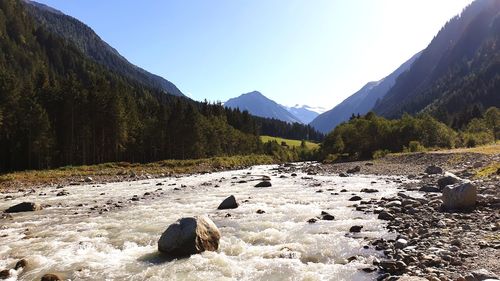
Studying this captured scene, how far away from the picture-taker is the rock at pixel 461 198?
21.1 metres

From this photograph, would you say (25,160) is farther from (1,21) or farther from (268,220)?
(1,21)

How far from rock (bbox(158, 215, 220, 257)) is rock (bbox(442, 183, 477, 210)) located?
13144 millimetres

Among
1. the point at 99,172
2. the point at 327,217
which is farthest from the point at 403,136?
the point at 327,217

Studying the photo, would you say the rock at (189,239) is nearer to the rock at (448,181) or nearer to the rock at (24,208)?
the rock at (24,208)

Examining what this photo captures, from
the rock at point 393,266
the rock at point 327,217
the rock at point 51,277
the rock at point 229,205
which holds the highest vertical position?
the rock at point 229,205

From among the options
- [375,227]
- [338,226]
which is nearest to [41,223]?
[338,226]

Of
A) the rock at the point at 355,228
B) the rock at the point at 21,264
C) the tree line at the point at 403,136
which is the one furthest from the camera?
the tree line at the point at 403,136

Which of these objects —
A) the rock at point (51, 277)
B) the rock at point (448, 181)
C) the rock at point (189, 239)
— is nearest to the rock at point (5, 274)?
the rock at point (51, 277)

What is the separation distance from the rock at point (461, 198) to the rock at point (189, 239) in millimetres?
13144

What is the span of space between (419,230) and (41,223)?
20.2 metres

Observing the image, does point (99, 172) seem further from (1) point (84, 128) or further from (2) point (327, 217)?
(2) point (327, 217)

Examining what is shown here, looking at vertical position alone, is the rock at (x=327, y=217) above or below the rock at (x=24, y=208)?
below

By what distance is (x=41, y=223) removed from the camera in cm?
2320

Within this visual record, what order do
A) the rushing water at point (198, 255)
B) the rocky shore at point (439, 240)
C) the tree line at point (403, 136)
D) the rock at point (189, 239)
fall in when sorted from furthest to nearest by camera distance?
the tree line at point (403, 136) < the rock at point (189, 239) < the rushing water at point (198, 255) < the rocky shore at point (439, 240)
